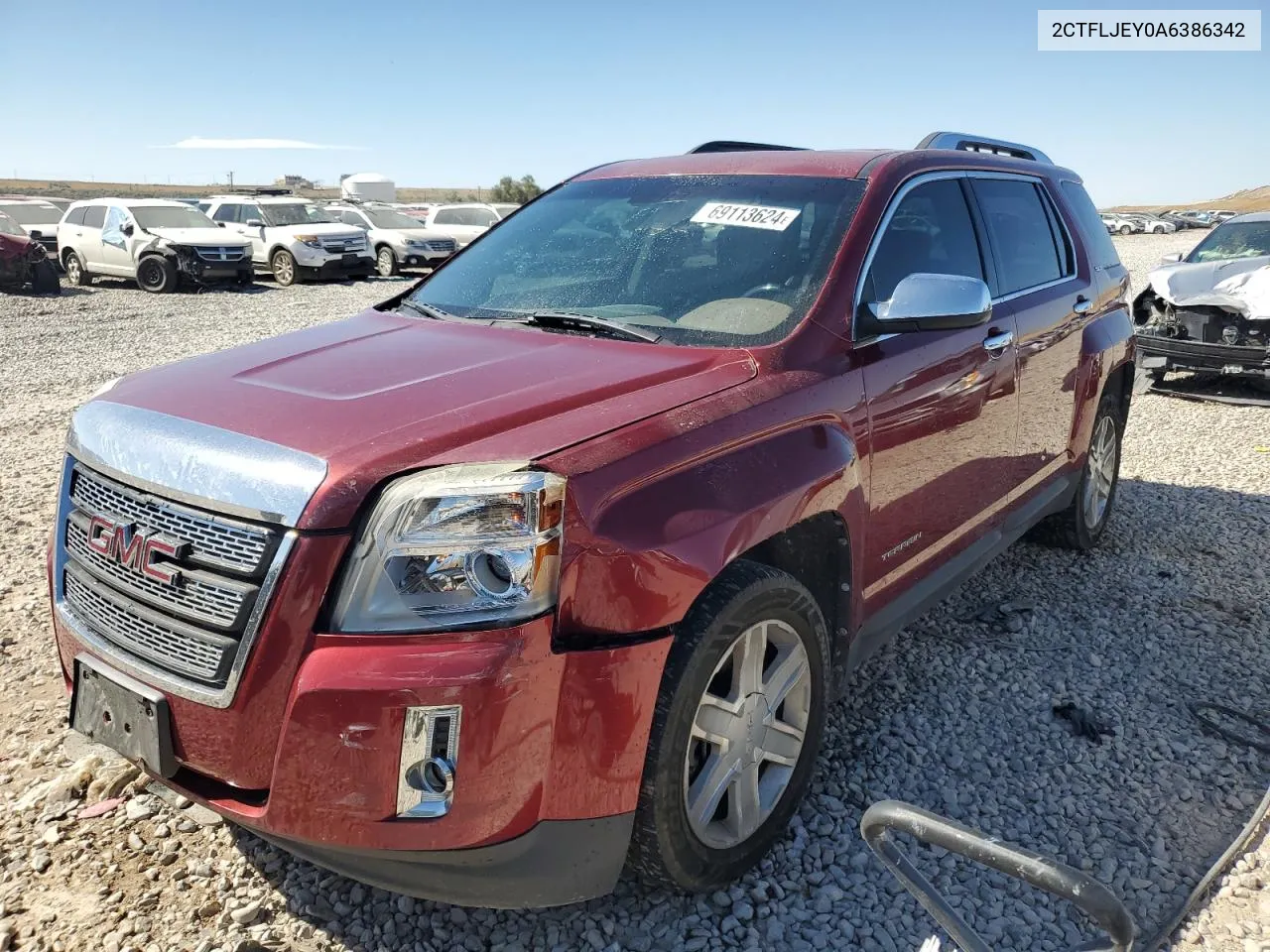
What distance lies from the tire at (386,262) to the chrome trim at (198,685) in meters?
20.9

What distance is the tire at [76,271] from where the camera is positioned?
19.5 metres

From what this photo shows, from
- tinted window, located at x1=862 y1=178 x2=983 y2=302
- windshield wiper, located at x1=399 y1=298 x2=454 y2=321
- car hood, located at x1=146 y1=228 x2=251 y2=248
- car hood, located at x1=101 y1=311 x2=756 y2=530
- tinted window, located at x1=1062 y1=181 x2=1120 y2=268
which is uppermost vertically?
car hood, located at x1=146 y1=228 x2=251 y2=248

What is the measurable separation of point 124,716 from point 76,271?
20.9m

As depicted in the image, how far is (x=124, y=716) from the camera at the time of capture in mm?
2211

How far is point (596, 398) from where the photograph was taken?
7.65 feet

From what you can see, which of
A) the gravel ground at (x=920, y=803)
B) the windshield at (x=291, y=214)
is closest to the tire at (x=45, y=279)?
the windshield at (x=291, y=214)

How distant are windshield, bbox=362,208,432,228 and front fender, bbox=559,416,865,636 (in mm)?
21735

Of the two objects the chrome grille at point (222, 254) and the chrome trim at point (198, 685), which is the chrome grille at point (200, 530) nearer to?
the chrome trim at point (198, 685)

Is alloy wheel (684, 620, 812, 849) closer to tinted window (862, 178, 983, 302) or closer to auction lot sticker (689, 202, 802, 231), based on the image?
tinted window (862, 178, 983, 302)

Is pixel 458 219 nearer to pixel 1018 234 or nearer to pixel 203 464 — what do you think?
pixel 1018 234

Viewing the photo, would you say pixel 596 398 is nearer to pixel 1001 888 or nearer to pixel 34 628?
pixel 1001 888

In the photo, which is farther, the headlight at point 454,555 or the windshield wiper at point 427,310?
the windshield wiper at point 427,310

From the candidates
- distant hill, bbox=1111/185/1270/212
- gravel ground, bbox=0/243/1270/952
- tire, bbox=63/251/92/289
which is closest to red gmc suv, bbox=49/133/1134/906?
gravel ground, bbox=0/243/1270/952

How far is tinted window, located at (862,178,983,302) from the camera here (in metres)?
3.10
